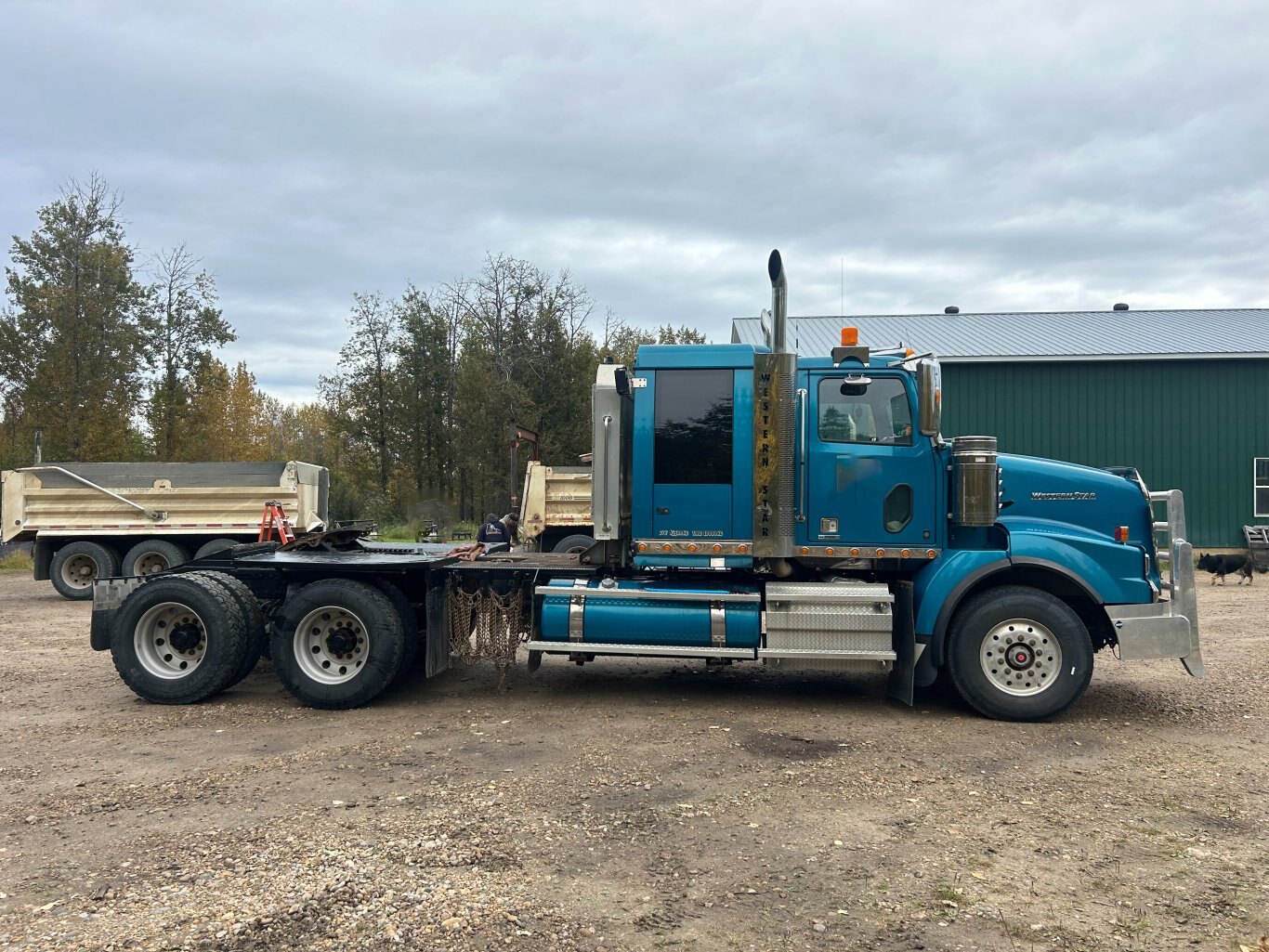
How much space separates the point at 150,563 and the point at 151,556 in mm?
129

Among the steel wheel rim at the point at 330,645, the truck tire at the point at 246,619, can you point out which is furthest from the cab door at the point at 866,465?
the truck tire at the point at 246,619

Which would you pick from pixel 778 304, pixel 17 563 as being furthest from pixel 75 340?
pixel 778 304

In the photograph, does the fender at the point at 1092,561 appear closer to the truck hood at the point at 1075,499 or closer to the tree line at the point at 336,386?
the truck hood at the point at 1075,499

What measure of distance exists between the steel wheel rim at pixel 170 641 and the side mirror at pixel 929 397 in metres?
6.10

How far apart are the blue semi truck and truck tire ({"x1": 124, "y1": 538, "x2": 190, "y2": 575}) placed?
8.69 metres

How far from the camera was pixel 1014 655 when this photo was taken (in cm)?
697

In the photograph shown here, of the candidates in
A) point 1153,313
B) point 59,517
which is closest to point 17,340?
point 59,517

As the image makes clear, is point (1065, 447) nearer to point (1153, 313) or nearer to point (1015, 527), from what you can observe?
point (1153, 313)

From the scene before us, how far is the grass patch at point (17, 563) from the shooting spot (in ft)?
69.5

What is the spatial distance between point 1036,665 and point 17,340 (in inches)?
997

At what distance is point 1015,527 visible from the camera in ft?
23.6

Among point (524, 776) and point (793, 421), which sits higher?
point (793, 421)

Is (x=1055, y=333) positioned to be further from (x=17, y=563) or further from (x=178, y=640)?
(x=17, y=563)

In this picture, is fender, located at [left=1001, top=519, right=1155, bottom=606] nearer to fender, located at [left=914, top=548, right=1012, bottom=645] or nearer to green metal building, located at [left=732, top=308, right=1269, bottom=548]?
fender, located at [left=914, top=548, right=1012, bottom=645]
